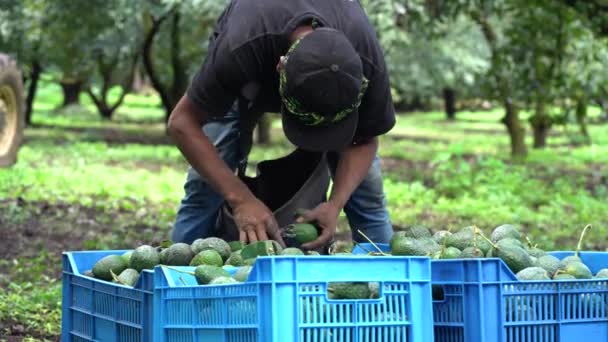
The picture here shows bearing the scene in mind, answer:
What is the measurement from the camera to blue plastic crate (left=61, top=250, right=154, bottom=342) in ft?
12.5

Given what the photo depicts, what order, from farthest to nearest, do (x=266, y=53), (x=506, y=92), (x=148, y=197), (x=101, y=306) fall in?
(x=506, y=92), (x=148, y=197), (x=266, y=53), (x=101, y=306)

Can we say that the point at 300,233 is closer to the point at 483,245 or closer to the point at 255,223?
the point at 255,223

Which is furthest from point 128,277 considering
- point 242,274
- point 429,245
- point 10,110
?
point 10,110

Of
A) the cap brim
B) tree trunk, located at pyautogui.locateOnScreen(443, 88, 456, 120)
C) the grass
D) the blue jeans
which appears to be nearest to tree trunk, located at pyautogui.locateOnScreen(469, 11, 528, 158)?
the grass

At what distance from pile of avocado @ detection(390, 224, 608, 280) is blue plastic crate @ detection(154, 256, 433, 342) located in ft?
1.65

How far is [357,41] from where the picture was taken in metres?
4.78

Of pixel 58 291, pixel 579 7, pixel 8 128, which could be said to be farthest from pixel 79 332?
pixel 8 128

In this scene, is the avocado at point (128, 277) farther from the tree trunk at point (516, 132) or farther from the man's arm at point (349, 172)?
the tree trunk at point (516, 132)

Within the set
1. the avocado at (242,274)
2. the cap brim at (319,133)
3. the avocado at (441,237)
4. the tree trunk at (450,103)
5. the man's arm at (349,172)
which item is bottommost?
the avocado at (242,274)

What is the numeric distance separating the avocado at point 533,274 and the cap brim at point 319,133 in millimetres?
1139

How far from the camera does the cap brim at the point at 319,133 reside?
177 inches

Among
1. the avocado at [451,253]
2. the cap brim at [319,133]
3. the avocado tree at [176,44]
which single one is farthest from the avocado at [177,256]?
the avocado tree at [176,44]

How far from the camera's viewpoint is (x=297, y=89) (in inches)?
167

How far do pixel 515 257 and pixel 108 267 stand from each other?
5.06ft
